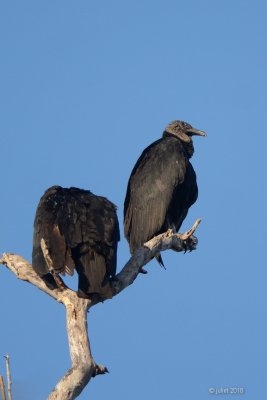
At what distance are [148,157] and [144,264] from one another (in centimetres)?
204

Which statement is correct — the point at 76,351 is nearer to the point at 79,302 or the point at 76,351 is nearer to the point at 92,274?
the point at 79,302

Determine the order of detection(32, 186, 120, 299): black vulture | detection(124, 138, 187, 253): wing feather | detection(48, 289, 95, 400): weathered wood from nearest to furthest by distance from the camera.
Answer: detection(48, 289, 95, 400): weathered wood < detection(32, 186, 120, 299): black vulture < detection(124, 138, 187, 253): wing feather

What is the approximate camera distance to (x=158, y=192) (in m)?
7.50

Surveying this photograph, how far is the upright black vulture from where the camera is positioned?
7.39 m

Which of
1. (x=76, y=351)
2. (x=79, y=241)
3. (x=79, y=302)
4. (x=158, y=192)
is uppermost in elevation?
(x=158, y=192)

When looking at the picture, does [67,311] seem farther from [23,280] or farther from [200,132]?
[200,132]

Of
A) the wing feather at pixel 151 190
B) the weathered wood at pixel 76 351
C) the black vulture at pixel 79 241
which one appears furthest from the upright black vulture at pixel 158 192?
the weathered wood at pixel 76 351

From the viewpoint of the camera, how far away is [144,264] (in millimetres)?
5855

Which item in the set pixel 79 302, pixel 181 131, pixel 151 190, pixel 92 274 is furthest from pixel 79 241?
pixel 181 131

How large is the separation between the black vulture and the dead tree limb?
7cm

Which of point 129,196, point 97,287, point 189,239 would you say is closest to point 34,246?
point 97,287

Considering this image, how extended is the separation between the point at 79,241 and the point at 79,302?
1.67 feet

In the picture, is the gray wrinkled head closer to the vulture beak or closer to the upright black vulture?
the vulture beak

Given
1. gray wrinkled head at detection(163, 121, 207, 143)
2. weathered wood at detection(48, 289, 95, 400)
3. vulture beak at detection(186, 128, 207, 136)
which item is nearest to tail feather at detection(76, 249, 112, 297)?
weathered wood at detection(48, 289, 95, 400)
